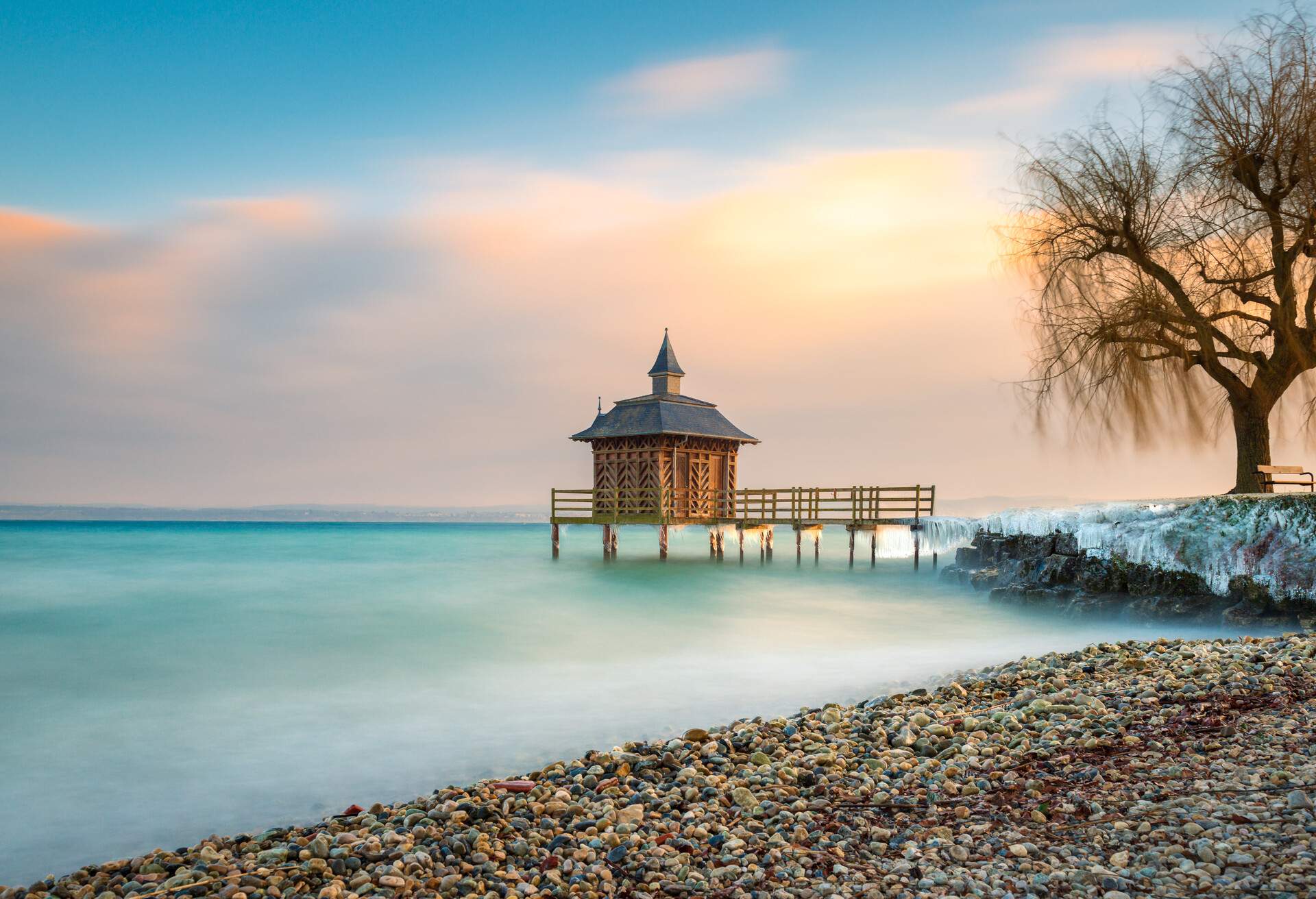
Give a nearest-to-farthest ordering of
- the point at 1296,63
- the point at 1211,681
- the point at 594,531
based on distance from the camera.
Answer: the point at 1211,681 < the point at 1296,63 < the point at 594,531

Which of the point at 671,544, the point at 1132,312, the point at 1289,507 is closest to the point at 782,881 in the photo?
the point at 1289,507

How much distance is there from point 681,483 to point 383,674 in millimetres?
17397

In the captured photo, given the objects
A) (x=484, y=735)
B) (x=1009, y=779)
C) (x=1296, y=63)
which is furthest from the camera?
(x=1296, y=63)

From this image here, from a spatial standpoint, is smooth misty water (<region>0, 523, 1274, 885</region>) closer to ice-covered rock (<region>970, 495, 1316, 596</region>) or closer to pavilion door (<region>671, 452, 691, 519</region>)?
ice-covered rock (<region>970, 495, 1316, 596</region>)

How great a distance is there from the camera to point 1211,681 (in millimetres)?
6988

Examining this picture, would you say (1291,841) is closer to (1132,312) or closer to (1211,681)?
(1211,681)

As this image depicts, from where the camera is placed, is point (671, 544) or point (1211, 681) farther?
point (671, 544)

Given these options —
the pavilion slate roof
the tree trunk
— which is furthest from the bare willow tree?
the pavilion slate roof

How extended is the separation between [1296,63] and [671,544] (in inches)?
1440

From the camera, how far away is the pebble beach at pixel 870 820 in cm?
396

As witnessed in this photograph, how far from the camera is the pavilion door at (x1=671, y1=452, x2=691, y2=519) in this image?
28719 mm

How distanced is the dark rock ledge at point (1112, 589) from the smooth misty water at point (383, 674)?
0.57 metres

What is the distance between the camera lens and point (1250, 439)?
61.1ft

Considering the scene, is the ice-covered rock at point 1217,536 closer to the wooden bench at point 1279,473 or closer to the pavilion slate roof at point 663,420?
the wooden bench at point 1279,473
